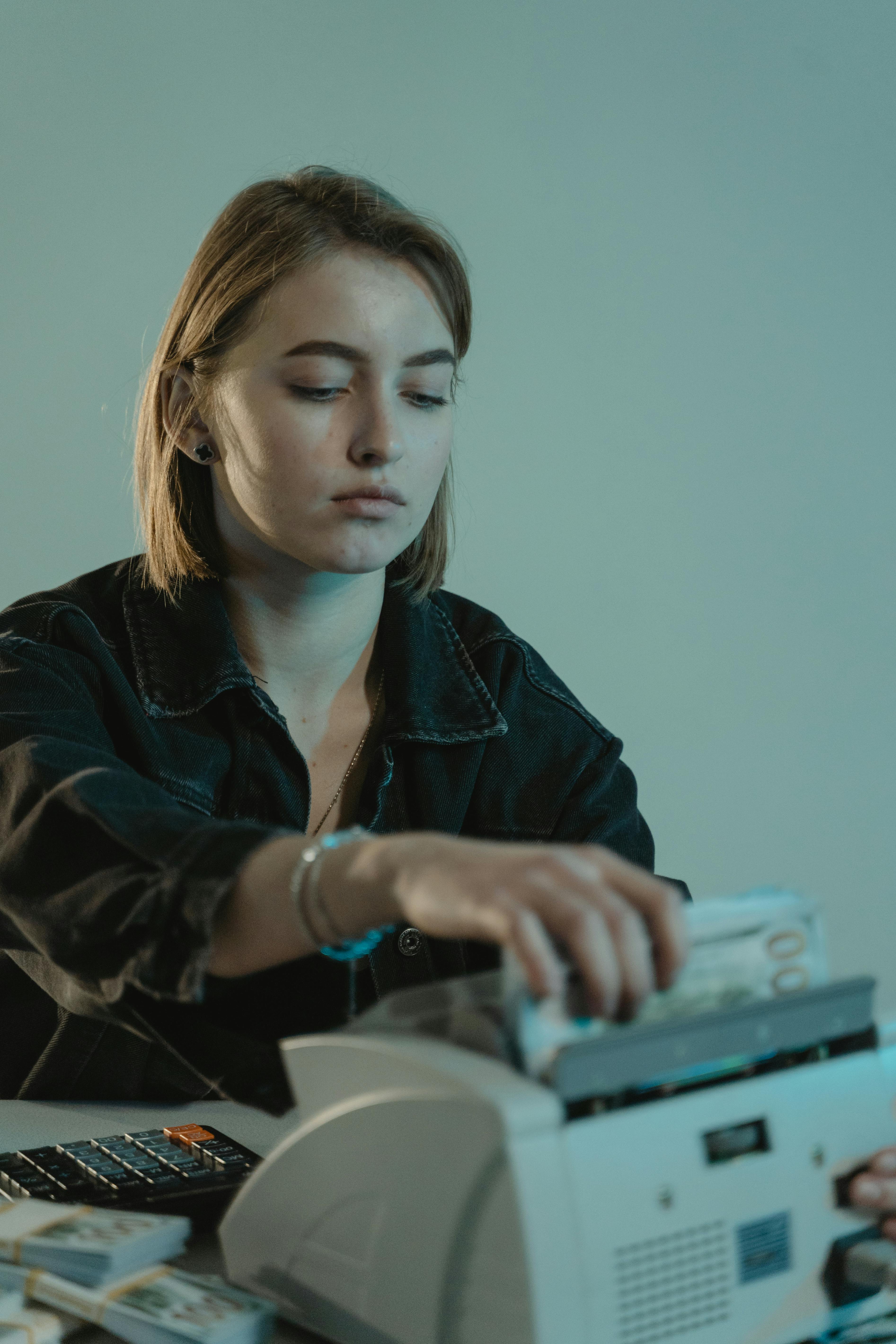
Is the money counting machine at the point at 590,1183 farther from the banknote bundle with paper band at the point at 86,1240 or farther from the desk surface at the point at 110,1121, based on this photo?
the desk surface at the point at 110,1121

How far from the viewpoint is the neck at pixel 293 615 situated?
132 cm

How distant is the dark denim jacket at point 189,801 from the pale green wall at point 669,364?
44.1 inches

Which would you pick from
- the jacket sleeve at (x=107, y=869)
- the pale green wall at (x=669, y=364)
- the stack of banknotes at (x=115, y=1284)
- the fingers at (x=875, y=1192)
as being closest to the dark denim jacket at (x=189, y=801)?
the jacket sleeve at (x=107, y=869)

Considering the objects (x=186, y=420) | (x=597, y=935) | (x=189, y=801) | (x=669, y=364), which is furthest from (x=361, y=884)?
(x=669, y=364)

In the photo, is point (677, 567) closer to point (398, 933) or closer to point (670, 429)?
point (670, 429)

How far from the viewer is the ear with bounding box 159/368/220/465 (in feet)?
4.45

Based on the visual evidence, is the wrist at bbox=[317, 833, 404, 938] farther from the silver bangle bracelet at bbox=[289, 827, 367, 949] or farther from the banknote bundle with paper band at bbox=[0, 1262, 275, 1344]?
the banknote bundle with paper band at bbox=[0, 1262, 275, 1344]

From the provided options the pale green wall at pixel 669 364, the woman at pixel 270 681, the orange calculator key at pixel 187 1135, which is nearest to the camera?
the woman at pixel 270 681

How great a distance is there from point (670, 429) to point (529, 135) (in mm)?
629

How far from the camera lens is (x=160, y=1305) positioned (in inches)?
27.7

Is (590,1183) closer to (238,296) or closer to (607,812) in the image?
(607,812)

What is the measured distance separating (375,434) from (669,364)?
1.56 m

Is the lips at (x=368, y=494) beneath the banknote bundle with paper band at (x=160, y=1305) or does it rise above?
above

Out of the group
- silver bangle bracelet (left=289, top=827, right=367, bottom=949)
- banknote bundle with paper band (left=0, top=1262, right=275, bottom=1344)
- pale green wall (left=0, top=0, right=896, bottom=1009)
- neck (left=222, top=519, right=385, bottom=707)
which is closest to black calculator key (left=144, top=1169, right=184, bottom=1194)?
banknote bundle with paper band (left=0, top=1262, right=275, bottom=1344)
